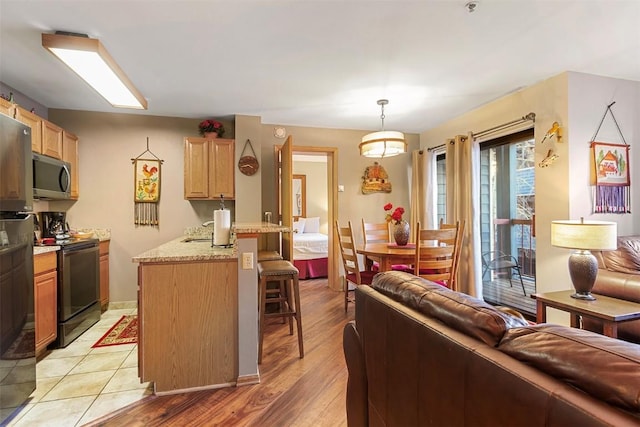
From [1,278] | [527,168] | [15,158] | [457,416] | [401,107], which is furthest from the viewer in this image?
[401,107]

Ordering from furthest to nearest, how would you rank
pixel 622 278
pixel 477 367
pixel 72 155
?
pixel 72 155 < pixel 622 278 < pixel 477 367

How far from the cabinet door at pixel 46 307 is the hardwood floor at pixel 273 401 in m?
1.23

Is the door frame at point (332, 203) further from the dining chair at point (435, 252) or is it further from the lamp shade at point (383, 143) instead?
the dining chair at point (435, 252)

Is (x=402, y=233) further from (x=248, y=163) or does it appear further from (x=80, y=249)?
(x=80, y=249)

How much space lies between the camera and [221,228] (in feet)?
8.21

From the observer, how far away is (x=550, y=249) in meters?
2.94

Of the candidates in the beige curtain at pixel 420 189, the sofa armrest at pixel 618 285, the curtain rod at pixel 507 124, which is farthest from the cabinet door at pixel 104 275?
the sofa armrest at pixel 618 285

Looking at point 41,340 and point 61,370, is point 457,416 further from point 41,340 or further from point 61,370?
point 41,340

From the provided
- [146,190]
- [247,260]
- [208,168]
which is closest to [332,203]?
[208,168]

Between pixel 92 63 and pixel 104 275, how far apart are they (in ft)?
8.12

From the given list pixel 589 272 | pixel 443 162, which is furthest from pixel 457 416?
pixel 443 162

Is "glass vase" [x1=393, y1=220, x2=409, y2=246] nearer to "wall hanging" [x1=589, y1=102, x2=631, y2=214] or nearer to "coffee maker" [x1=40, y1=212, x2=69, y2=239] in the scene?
"wall hanging" [x1=589, y1=102, x2=631, y2=214]

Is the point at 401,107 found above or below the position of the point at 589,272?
above

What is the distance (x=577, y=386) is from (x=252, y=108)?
3.78 meters
